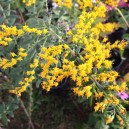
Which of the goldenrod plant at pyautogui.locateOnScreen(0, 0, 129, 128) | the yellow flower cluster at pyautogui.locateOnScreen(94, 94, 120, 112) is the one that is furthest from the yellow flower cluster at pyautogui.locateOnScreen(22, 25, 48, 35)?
the yellow flower cluster at pyautogui.locateOnScreen(94, 94, 120, 112)

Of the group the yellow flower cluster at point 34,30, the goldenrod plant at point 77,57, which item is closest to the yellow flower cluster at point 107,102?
the goldenrod plant at point 77,57

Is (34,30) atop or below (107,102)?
atop

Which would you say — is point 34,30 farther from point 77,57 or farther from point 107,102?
point 107,102

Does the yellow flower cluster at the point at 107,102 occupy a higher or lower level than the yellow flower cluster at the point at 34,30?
lower

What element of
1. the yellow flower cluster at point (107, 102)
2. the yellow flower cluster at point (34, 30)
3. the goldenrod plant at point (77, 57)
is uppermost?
the yellow flower cluster at point (34, 30)

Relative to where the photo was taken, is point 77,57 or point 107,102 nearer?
point 107,102

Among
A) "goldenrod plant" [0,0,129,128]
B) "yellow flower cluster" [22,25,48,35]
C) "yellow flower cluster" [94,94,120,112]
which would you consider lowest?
"yellow flower cluster" [94,94,120,112]

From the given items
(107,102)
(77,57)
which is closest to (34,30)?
(77,57)

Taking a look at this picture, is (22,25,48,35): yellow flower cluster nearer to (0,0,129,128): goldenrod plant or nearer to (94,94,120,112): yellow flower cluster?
(0,0,129,128): goldenrod plant

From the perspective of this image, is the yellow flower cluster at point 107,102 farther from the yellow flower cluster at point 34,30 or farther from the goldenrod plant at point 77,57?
the yellow flower cluster at point 34,30

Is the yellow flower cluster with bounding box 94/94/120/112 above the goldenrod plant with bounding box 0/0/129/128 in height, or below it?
below

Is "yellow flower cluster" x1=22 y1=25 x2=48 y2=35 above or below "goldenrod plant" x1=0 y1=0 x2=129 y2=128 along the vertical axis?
above

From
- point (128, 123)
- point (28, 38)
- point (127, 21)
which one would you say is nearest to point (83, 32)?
point (28, 38)
